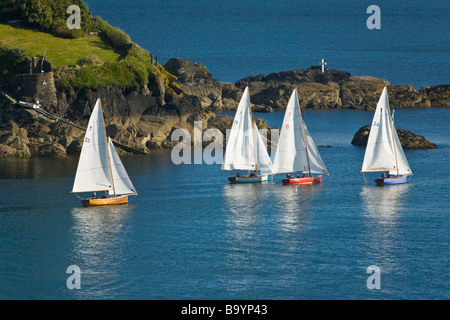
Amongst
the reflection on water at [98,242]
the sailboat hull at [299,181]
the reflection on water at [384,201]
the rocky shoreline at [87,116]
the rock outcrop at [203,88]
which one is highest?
the rock outcrop at [203,88]

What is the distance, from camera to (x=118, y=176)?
7594cm

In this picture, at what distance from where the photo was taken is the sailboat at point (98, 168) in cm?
7525

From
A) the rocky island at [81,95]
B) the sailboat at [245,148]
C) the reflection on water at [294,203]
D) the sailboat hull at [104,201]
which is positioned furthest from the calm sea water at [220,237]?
the rocky island at [81,95]

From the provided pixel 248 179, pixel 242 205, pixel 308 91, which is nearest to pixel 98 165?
pixel 242 205

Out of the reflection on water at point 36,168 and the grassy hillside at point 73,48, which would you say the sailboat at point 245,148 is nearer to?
the reflection on water at point 36,168

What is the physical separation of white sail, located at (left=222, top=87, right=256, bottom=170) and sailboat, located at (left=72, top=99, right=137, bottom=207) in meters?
17.0

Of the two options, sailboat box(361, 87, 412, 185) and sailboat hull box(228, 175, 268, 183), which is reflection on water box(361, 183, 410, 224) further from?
sailboat hull box(228, 175, 268, 183)

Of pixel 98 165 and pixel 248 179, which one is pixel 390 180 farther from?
pixel 98 165

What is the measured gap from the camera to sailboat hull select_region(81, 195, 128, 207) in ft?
246

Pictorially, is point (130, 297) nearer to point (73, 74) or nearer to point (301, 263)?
point (301, 263)

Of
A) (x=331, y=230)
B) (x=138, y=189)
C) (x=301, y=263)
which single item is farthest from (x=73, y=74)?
(x=301, y=263)

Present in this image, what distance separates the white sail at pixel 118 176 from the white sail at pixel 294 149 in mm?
19025

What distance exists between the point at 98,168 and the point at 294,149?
75.5ft

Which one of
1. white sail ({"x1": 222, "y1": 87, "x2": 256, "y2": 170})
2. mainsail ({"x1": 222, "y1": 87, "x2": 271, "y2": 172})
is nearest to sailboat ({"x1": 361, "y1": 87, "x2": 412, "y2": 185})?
mainsail ({"x1": 222, "y1": 87, "x2": 271, "y2": 172})
